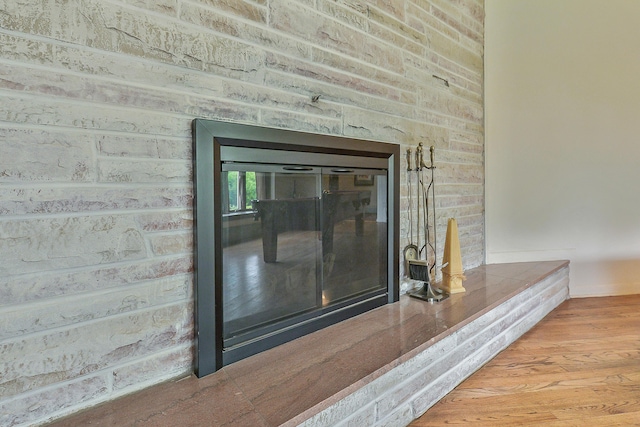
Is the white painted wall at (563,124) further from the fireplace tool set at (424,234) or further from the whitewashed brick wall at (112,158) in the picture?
the whitewashed brick wall at (112,158)

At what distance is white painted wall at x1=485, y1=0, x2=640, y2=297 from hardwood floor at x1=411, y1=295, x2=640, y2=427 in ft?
2.51

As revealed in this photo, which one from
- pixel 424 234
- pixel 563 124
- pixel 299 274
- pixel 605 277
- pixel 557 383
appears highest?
pixel 563 124

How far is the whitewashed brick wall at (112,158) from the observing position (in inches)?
35.6

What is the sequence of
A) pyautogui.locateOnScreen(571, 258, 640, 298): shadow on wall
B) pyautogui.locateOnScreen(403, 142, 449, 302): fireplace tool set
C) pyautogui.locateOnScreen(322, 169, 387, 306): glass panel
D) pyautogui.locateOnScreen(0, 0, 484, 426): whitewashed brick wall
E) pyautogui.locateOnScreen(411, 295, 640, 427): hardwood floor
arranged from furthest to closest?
1. pyautogui.locateOnScreen(571, 258, 640, 298): shadow on wall
2. pyautogui.locateOnScreen(403, 142, 449, 302): fireplace tool set
3. pyautogui.locateOnScreen(322, 169, 387, 306): glass panel
4. pyautogui.locateOnScreen(411, 295, 640, 427): hardwood floor
5. pyautogui.locateOnScreen(0, 0, 484, 426): whitewashed brick wall

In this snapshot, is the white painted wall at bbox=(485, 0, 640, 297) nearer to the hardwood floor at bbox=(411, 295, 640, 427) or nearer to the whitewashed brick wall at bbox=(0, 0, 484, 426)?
the hardwood floor at bbox=(411, 295, 640, 427)

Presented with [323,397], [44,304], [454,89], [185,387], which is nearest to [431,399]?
[323,397]

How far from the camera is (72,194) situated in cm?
97

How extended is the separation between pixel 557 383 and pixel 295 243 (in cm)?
139

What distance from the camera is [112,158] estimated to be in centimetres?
102

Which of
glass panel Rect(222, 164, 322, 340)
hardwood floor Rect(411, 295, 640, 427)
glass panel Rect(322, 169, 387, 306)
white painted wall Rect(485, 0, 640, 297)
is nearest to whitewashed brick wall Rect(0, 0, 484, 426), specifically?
glass panel Rect(222, 164, 322, 340)

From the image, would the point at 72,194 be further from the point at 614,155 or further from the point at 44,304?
the point at 614,155

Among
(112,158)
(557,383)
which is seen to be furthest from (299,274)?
(557,383)

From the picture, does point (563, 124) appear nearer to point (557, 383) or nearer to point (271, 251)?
point (557, 383)

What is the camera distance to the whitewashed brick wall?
90 centimetres
